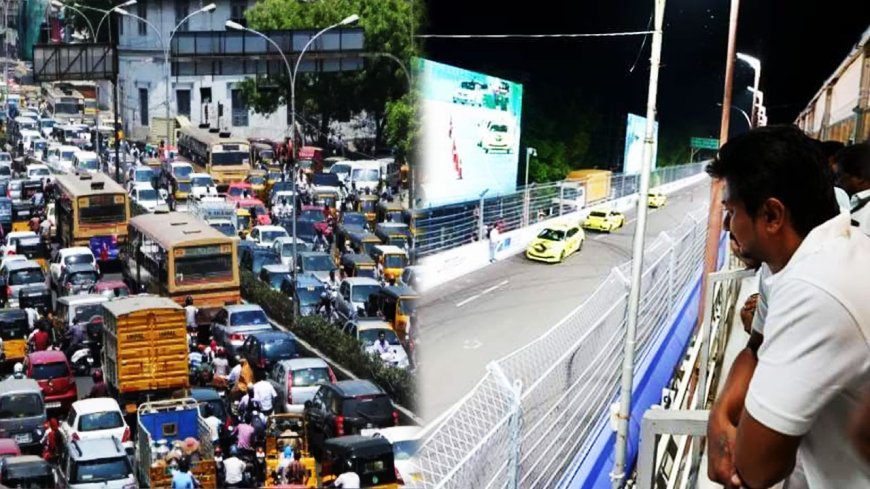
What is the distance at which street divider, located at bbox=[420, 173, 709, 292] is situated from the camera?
241cm

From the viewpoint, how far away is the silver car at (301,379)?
5.77 meters

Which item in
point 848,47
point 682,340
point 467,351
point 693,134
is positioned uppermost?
point 848,47

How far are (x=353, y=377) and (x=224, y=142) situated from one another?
3.06 meters

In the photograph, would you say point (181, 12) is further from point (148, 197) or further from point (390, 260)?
point (148, 197)

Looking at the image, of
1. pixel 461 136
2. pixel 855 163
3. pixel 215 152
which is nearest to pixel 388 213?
pixel 215 152

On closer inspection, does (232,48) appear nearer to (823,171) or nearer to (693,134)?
(693,134)

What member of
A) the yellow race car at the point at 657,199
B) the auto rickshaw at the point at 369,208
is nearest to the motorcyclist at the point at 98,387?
the auto rickshaw at the point at 369,208

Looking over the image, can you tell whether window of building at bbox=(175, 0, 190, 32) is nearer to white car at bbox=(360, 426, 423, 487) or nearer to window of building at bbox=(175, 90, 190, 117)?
window of building at bbox=(175, 90, 190, 117)

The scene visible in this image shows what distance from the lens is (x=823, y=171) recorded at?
0.89m

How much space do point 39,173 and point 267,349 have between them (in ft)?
12.4

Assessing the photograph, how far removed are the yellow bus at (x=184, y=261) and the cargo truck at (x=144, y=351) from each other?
2.76ft

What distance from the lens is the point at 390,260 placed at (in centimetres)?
739

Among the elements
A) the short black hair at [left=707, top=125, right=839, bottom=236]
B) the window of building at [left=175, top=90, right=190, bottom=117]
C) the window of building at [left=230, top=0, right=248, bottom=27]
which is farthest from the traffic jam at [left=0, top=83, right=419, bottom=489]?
the short black hair at [left=707, top=125, right=839, bottom=236]

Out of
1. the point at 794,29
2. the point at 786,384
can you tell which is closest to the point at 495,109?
the point at 794,29
